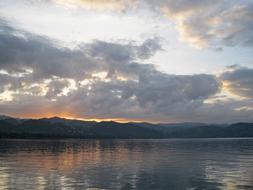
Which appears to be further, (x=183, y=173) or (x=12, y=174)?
(x=183, y=173)

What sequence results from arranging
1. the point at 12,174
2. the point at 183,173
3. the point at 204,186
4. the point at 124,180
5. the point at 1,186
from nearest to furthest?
the point at 1,186, the point at 204,186, the point at 124,180, the point at 12,174, the point at 183,173

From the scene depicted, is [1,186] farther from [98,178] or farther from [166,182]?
[166,182]

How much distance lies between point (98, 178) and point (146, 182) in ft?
23.6

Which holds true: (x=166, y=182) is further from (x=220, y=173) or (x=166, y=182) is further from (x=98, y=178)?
(x=220, y=173)

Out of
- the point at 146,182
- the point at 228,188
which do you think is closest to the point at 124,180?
the point at 146,182

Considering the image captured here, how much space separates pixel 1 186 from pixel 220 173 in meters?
34.4

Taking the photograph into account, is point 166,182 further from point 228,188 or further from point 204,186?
point 228,188

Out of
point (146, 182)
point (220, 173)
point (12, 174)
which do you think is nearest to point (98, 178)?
point (146, 182)

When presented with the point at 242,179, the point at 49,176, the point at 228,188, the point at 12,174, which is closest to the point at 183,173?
the point at 242,179

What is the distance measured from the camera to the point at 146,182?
155ft

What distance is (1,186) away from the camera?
4194 cm

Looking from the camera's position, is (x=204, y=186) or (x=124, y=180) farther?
(x=124, y=180)

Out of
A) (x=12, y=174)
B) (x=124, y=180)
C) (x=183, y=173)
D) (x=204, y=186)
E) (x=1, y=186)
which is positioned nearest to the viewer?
(x=1, y=186)

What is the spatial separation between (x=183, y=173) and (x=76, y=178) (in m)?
18.0
